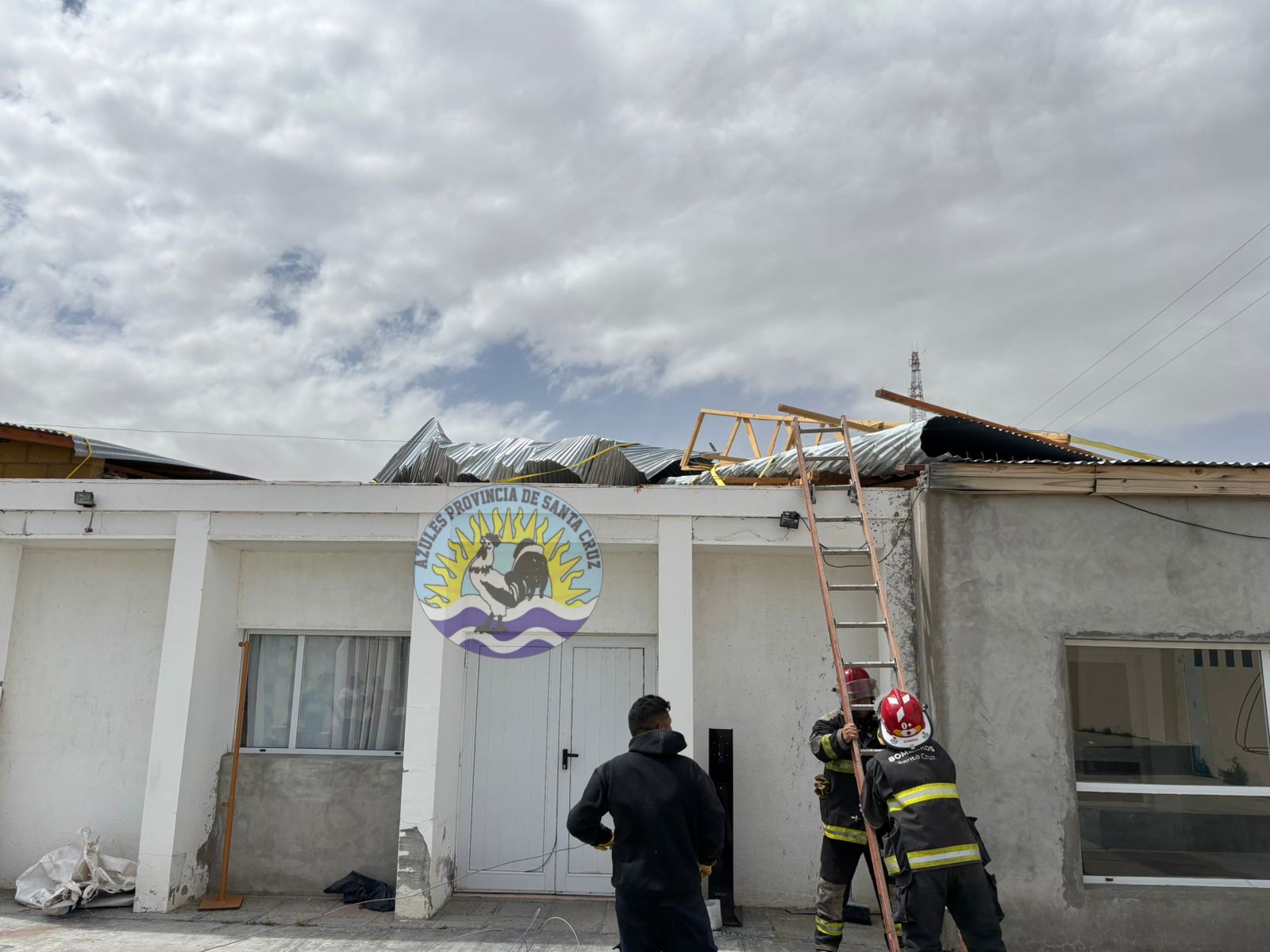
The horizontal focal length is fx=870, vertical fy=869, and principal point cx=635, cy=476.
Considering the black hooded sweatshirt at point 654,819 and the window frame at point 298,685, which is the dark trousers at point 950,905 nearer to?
the black hooded sweatshirt at point 654,819

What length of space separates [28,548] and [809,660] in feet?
24.1

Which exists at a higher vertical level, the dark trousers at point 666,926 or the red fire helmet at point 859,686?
the red fire helmet at point 859,686

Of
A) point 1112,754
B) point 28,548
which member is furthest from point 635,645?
point 28,548

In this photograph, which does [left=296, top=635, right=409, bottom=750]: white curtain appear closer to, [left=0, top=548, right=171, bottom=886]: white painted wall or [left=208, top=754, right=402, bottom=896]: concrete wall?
[left=208, top=754, right=402, bottom=896]: concrete wall

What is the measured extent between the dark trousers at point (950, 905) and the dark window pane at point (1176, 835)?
2483 mm

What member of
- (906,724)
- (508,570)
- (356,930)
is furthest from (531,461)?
(906,724)

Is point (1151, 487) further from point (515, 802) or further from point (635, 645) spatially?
point (515, 802)

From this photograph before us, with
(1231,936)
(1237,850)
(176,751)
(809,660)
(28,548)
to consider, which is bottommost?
(1231,936)

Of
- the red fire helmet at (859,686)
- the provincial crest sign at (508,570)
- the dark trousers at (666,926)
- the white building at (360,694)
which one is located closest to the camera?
the dark trousers at (666,926)

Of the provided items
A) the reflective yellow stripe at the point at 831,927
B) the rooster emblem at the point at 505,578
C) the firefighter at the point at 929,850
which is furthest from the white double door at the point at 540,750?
the firefighter at the point at 929,850

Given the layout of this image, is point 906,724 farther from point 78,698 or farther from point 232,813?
point 78,698

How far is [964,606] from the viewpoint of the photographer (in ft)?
21.2

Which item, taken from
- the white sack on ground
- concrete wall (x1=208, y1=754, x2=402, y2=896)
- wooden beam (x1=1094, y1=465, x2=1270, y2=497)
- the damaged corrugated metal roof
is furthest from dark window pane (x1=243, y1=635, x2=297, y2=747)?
wooden beam (x1=1094, y1=465, x2=1270, y2=497)

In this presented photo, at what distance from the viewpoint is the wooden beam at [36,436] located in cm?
899
